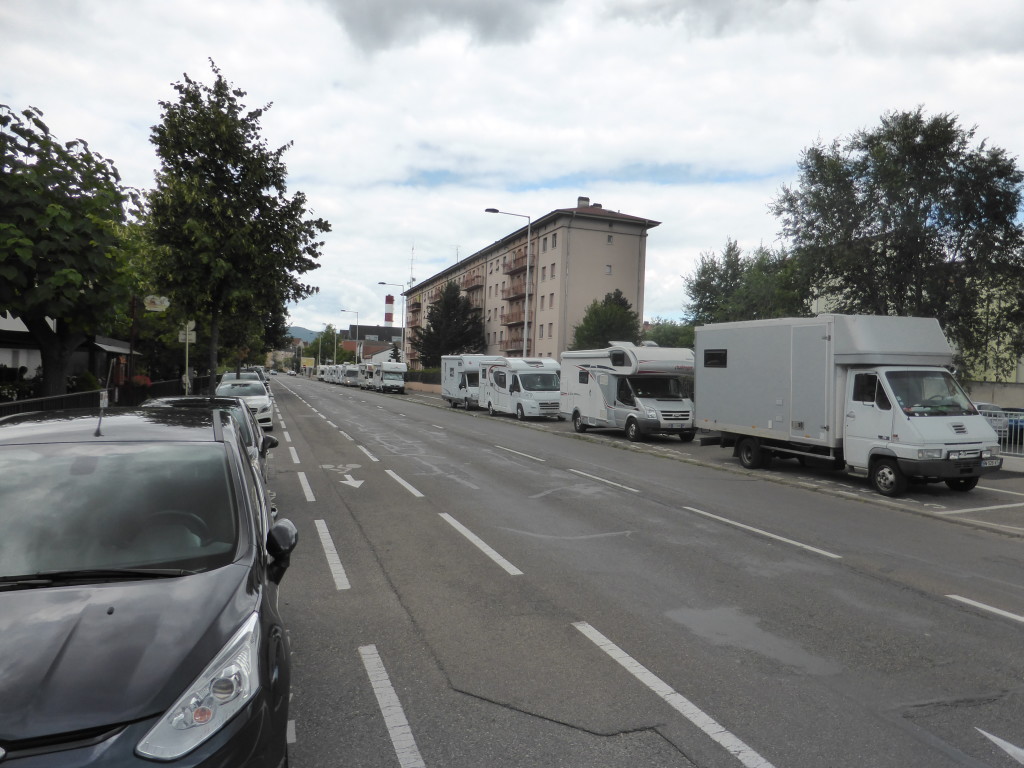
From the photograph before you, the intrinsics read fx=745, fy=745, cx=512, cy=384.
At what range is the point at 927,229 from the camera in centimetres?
2478

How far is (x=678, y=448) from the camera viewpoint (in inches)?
806

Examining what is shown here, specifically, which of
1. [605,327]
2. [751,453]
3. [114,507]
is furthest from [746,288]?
[114,507]

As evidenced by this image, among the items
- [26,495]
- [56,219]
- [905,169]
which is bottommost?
[26,495]

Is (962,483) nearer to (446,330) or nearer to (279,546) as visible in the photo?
(279,546)

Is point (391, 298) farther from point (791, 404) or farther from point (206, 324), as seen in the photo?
point (791, 404)

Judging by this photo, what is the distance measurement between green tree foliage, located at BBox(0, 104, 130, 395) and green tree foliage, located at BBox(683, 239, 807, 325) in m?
22.9

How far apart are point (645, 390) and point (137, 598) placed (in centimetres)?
2015

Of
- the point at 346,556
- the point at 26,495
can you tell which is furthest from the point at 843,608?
the point at 26,495

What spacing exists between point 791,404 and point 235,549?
505 inches

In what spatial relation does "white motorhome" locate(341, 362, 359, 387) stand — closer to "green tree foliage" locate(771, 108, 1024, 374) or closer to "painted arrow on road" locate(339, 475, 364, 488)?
"green tree foliage" locate(771, 108, 1024, 374)

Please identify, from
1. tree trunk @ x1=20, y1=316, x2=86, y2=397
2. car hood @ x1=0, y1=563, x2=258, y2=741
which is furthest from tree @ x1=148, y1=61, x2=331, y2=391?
car hood @ x1=0, y1=563, x2=258, y2=741

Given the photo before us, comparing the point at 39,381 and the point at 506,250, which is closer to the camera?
the point at 39,381

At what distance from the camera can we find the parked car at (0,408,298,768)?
2.39m

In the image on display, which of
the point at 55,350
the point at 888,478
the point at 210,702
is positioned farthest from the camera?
the point at 55,350
